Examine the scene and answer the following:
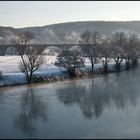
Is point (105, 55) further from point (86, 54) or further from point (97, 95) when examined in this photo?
point (97, 95)

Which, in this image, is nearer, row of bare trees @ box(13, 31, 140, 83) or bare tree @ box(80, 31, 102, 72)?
row of bare trees @ box(13, 31, 140, 83)

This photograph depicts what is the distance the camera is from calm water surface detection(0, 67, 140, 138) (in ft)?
→ 56.8

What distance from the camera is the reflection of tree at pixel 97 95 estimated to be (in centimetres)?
2311

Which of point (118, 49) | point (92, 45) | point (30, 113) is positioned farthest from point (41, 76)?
point (118, 49)

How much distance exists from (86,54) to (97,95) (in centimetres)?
2349

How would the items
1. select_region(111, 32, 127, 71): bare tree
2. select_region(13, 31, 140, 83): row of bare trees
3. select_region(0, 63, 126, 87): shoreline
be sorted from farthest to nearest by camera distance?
select_region(111, 32, 127, 71): bare tree
select_region(13, 31, 140, 83): row of bare trees
select_region(0, 63, 126, 87): shoreline

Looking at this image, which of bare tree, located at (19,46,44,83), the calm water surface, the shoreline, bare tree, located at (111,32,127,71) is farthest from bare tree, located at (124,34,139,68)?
the calm water surface

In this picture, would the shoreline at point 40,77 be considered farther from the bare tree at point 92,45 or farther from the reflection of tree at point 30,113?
the reflection of tree at point 30,113

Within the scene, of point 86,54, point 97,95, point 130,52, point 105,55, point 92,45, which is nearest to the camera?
point 97,95

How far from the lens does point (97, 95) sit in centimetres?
2772

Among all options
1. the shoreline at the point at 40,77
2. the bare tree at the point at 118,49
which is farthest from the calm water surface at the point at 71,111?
the bare tree at the point at 118,49

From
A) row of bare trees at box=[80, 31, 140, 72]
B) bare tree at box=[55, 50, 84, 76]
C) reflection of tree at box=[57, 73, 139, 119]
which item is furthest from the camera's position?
row of bare trees at box=[80, 31, 140, 72]

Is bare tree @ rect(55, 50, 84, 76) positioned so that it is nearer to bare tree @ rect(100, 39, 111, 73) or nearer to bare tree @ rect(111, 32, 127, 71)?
bare tree @ rect(100, 39, 111, 73)

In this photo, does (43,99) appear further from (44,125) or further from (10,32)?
(10,32)
